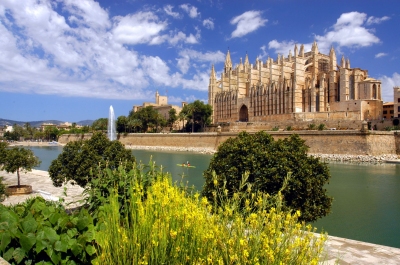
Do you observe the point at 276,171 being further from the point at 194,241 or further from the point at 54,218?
the point at 54,218

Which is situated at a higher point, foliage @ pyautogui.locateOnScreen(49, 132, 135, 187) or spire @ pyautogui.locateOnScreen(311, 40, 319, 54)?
spire @ pyautogui.locateOnScreen(311, 40, 319, 54)

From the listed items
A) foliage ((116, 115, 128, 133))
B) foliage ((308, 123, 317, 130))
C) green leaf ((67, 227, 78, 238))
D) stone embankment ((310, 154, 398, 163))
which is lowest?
stone embankment ((310, 154, 398, 163))

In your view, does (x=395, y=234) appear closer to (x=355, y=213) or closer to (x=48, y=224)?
(x=355, y=213)

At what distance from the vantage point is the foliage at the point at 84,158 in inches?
390

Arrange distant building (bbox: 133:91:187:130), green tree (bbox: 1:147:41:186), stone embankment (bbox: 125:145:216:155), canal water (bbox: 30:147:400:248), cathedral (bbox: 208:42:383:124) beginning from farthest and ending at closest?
distant building (bbox: 133:91:187:130)
stone embankment (bbox: 125:145:216:155)
cathedral (bbox: 208:42:383:124)
green tree (bbox: 1:147:41:186)
canal water (bbox: 30:147:400:248)

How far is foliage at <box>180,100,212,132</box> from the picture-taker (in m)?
60.4

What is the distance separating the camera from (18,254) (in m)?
3.04

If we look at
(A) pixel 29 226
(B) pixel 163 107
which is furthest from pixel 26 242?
(B) pixel 163 107

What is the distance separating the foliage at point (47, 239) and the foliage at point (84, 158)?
6.31 meters

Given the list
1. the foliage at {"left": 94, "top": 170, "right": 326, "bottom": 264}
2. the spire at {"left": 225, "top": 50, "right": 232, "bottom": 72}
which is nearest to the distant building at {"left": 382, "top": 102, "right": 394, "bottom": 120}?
the spire at {"left": 225, "top": 50, "right": 232, "bottom": 72}

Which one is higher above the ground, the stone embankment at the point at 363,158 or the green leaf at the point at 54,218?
the green leaf at the point at 54,218

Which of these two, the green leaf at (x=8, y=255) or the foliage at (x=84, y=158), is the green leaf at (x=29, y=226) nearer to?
the green leaf at (x=8, y=255)

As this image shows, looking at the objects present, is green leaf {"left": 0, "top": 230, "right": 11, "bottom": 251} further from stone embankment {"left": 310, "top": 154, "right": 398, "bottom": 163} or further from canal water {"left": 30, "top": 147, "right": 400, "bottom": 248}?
stone embankment {"left": 310, "top": 154, "right": 398, "bottom": 163}

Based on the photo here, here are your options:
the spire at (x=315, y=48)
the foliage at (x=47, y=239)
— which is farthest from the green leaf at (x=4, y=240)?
the spire at (x=315, y=48)
